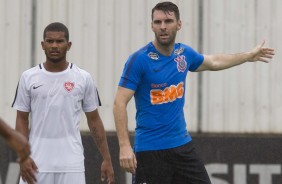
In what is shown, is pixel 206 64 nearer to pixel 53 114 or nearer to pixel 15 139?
pixel 53 114

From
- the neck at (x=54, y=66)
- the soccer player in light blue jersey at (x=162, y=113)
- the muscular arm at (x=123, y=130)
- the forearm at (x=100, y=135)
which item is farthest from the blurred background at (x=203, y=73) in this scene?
the muscular arm at (x=123, y=130)

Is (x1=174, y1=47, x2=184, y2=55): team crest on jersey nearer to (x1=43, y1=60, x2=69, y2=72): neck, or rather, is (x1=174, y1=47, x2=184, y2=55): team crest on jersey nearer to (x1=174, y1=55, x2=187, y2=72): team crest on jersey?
(x1=174, y1=55, x2=187, y2=72): team crest on jersey

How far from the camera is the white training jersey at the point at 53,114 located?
8.22 metres

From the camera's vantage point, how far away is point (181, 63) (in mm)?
8469

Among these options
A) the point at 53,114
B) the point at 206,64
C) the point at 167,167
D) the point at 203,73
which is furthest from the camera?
the point at 203,73

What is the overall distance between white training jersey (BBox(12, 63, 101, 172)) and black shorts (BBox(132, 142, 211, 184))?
1.74ft

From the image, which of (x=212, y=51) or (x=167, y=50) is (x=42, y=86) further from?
(x=212, y=51)

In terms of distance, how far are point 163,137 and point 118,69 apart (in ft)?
10.1

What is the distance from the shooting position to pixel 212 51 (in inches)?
445

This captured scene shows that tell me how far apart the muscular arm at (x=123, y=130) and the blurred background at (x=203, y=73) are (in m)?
3.17

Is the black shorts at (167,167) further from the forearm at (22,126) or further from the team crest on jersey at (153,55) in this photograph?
the forearm at (22,126)

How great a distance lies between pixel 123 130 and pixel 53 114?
2.07ft

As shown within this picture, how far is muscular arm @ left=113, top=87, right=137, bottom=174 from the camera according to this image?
783 centimetres

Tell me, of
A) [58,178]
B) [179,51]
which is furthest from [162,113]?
[58,178]
